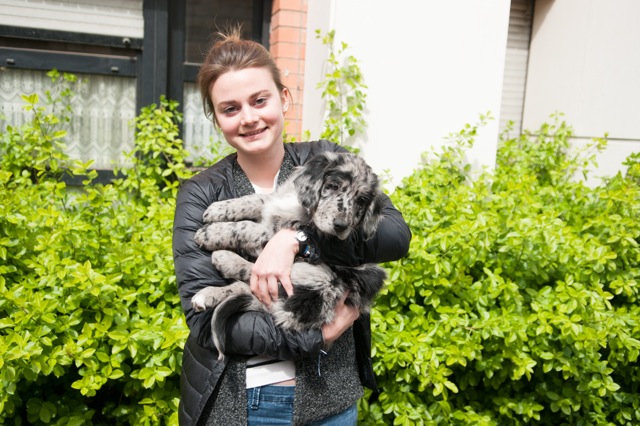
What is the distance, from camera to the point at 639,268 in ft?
12.2

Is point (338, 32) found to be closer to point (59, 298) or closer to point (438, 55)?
point (438, 55)

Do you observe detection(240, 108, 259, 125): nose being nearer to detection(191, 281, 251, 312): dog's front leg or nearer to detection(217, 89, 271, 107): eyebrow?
detection(217, 89, 271, 107): eyebrow

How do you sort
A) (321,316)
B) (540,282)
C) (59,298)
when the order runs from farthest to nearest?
(540,282) → (59,298) → (321,316)

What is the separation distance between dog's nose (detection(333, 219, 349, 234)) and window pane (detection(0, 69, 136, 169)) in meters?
3.32

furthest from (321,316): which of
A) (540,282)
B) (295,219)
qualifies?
(540,282)

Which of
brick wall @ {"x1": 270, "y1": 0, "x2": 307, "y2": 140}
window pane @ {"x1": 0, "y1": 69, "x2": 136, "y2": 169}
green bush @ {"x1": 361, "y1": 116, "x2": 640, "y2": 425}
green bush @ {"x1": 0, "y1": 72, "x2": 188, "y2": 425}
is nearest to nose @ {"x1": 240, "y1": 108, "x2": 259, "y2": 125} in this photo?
green bush @ {"x1": 0, "y1": 72, "x2": 188, "y2": 425}

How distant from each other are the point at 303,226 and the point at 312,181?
18 cm

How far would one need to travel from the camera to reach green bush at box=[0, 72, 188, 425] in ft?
8.68

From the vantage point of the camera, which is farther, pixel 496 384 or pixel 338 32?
pixel 338 32

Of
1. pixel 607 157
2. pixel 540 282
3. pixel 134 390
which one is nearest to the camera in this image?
pixel 134 390

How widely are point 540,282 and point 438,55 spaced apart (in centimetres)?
222

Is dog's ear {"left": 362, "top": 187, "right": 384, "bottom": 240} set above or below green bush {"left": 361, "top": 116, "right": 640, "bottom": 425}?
above

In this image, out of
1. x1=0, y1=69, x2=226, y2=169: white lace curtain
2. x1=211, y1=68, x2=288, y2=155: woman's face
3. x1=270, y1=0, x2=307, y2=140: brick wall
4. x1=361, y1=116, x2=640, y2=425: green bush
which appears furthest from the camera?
x1=270, y1=0, x2=307, y2=140: brick wall

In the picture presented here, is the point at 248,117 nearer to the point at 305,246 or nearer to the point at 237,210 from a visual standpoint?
the point at 237,210
